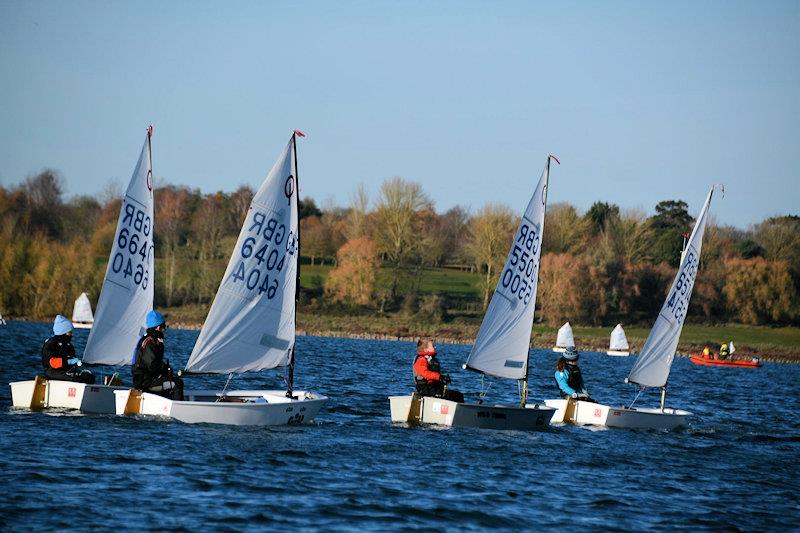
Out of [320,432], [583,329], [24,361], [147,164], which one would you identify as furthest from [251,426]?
[583,329]

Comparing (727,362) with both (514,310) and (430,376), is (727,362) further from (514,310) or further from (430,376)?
(430,376)

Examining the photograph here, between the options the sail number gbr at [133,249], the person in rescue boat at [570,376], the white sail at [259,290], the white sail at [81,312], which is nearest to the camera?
the white sail at [259,290]

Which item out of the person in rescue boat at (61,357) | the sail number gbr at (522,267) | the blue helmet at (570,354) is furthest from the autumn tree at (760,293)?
the person in rescue boat at (61,357)

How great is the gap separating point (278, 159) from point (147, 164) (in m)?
3.62

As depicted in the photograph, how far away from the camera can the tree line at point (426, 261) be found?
80062 mm

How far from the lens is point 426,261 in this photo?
3967 inches

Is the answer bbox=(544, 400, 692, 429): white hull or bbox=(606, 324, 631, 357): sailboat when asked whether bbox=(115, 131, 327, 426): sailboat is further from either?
bbox=(606, 324, 631, 357): sailboat

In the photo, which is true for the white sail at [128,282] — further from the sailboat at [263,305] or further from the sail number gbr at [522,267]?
the sail number gbr at [522,267]

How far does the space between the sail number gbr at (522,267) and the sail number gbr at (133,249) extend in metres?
7.60

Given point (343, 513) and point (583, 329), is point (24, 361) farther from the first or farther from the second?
point (583, 329)

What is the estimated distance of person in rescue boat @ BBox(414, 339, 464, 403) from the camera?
21562mm

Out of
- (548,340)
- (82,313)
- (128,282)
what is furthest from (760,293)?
(128,282)

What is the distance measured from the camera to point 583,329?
90562mm

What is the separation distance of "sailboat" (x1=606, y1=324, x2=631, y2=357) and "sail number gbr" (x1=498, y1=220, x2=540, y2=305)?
175ft
